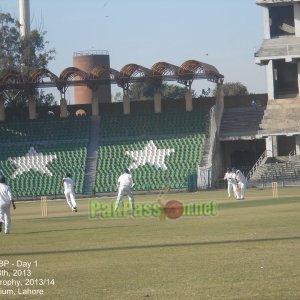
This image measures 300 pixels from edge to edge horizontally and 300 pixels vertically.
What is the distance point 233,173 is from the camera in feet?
170

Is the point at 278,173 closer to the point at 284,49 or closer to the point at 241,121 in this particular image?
the point at 241,121

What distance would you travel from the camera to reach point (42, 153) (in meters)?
72.3

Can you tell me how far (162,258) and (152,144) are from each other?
5203 centimetres

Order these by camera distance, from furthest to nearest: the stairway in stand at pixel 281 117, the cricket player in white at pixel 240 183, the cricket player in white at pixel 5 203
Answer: the stairway in stand at pixel 281 117
the cricket player in white at pixel 240 183
the cricket player in white at pixel 5 203

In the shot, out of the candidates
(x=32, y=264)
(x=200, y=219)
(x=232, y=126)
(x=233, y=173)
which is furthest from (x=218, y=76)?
(x=32, y=264)

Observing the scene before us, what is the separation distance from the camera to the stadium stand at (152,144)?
67.8 metres

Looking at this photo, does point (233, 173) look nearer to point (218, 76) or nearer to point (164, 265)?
point (218, 76)

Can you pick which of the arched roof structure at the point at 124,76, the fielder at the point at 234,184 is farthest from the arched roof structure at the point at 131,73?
the fielder at the point at 234,184

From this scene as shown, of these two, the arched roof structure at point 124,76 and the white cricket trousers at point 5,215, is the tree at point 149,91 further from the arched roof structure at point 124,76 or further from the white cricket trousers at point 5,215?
the white cricket trousers at point 5,215

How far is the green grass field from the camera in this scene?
47.9 ft

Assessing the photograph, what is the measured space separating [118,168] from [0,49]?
89.1 ft

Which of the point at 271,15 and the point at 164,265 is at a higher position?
the point at 271,15

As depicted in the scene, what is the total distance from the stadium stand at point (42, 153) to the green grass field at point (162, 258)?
39.1m

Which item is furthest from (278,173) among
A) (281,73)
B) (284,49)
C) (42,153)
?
(42,153)
